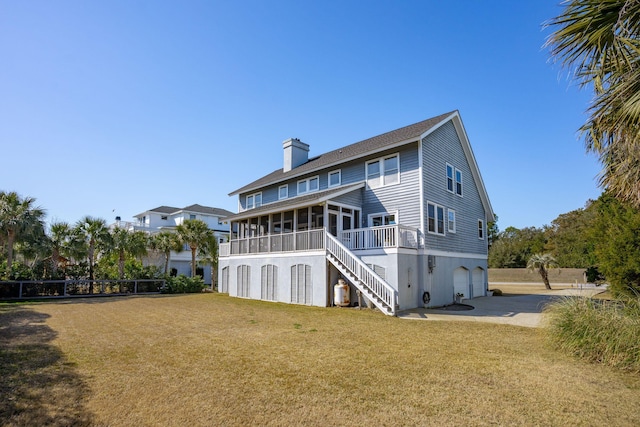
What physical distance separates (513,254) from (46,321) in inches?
2193

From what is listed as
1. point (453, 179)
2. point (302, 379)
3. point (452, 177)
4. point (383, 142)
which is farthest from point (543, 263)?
point (302, 379)

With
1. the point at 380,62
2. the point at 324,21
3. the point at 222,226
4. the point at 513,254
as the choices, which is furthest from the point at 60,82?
the point at 513,254

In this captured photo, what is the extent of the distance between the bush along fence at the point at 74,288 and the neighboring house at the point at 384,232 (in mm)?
6389

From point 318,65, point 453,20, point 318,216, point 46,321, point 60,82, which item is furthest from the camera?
point 318,216

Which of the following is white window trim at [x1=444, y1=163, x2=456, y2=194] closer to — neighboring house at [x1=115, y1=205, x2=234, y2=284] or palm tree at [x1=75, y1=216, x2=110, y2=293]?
palm tree at [x1=75, y1=216, x2=110, y2=293]

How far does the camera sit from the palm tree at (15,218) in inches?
777

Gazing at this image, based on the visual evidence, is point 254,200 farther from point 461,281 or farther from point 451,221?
point 461,281

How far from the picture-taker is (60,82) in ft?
35.7

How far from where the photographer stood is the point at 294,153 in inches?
1021

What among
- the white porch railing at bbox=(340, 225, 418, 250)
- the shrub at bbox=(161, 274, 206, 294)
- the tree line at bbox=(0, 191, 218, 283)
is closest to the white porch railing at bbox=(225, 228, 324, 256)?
the white porch railing at bbox=(340, 225, 418, 250)

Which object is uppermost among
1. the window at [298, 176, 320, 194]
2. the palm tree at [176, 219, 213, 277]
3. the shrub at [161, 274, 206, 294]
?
the window at [298, 176, 320, 194]

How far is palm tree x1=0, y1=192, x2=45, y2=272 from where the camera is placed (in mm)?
19734

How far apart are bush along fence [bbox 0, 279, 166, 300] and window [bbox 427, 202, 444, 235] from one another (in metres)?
18.7

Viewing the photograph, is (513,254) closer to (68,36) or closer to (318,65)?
(318,65)
